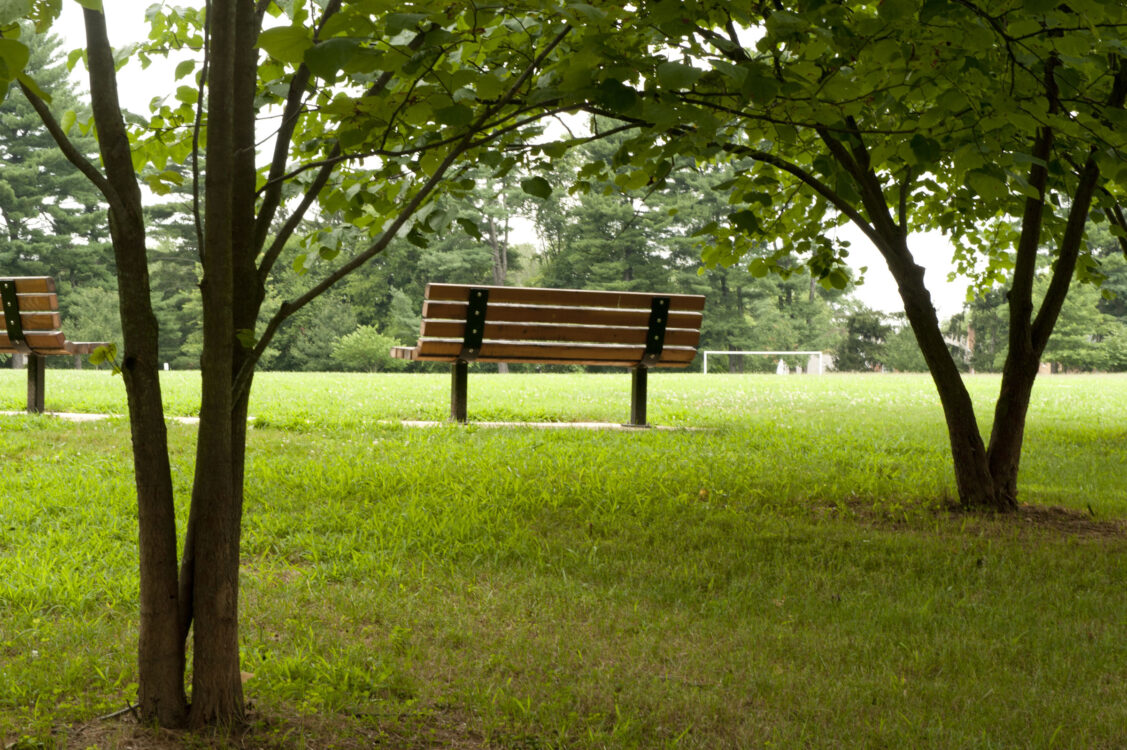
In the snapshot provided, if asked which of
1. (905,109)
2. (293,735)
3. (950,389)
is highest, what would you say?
(905,109)

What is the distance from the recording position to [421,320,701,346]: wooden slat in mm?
7164

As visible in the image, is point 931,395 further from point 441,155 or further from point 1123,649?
point 441,155

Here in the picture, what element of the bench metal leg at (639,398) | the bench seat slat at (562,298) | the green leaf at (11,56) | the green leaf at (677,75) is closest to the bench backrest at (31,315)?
the bench seat slat at (562,298)

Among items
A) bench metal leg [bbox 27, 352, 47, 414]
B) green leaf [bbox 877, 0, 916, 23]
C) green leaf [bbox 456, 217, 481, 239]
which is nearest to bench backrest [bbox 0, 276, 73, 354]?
bench metal leg [bbox 27, 352, 47, 414]

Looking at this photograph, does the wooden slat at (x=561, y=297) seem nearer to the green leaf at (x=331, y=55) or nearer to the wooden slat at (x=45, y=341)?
the wooden slat at (x=45, y=341)

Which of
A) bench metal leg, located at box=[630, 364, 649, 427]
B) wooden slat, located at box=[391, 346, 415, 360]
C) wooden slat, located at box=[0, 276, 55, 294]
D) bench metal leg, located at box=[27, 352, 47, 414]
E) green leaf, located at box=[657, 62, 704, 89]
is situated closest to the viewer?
green leaf, located at box=[657, 62, 704, 89]

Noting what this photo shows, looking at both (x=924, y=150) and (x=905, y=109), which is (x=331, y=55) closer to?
(x=924, y=150)

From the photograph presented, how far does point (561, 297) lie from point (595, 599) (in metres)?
4.53

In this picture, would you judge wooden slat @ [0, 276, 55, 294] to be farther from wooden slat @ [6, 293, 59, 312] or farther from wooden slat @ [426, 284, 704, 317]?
wooden slat @ [426, 284, 704, 317]

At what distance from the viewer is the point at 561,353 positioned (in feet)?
24.9

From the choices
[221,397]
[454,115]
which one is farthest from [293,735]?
[454,115]

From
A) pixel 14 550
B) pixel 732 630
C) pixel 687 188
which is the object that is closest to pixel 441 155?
pixel 732 630

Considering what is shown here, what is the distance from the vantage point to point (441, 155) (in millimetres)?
2467

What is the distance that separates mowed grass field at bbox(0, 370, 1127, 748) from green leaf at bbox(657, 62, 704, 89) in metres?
1.42
